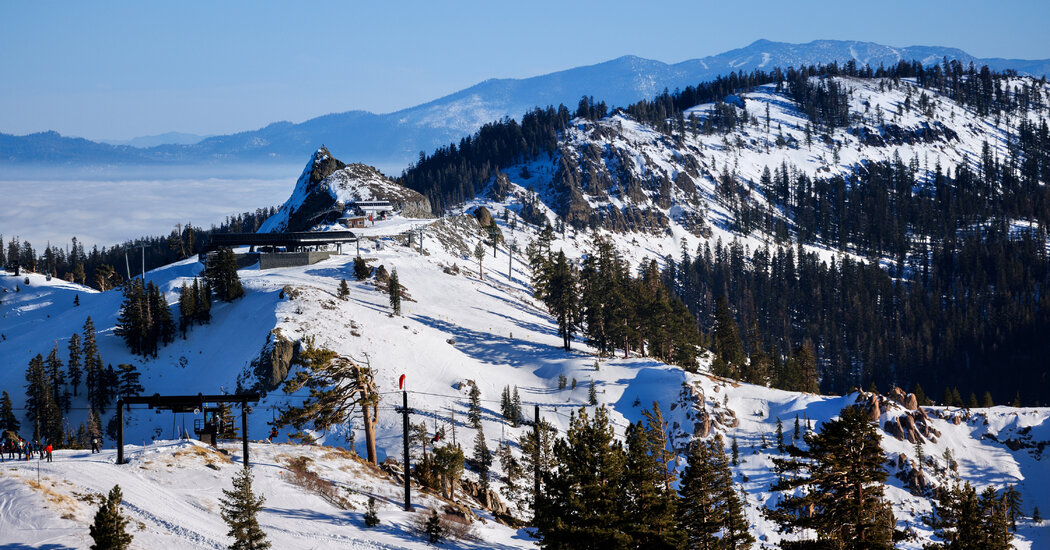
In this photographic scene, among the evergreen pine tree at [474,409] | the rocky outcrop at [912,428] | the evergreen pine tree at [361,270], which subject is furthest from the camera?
the evergreen pine tree at [361,270]

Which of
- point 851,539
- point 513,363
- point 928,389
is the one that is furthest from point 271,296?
point 928,389

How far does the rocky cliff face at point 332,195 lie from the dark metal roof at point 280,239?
2192 centimetres

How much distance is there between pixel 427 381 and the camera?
9050 cm

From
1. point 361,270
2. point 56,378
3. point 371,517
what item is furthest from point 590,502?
point 361,270

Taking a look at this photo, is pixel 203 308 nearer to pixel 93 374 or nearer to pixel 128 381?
pixel 128 381

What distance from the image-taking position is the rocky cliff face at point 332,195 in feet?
524

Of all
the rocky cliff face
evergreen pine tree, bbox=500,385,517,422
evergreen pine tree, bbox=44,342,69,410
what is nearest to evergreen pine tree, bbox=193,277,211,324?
evergreen pine tree, bbox=44,342,69,410

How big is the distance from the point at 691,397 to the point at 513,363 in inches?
865

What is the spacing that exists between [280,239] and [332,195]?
38.3 metres

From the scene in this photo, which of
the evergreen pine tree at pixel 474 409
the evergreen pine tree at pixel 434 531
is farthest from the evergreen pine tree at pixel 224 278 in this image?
the evergreen pine tree at pixel 434 531

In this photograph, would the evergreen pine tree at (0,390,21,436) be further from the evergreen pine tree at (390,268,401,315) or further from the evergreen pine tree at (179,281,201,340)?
the evergreen pine tree at (390,268,401,315)

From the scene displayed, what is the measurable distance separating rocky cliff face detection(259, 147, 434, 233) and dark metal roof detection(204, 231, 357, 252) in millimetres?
21921

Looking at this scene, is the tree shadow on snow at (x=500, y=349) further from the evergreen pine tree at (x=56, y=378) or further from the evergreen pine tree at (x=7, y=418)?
the evergreen pine tree at (x=7, y=418)

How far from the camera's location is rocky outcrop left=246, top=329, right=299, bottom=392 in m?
84.3
